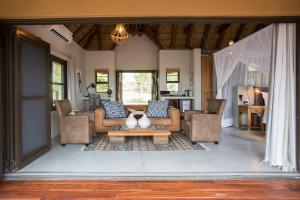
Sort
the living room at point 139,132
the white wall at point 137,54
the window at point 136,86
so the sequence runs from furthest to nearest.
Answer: the window at point 136,86 → the white wall at point 137,54 → the living room at point 139,132

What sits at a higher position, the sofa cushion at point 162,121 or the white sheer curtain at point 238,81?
the white sheer curtain at point 238,81

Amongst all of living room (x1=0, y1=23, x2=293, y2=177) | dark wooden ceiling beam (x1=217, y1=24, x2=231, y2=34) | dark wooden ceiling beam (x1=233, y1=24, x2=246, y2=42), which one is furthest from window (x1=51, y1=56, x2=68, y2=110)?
dark wooden ceiling beam (x1=233, y1=24, x2=246, y2=42)

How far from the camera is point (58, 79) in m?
7.11

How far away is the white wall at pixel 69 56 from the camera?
565 centimetres

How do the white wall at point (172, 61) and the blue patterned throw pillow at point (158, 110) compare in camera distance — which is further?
the white wall at point (172, 61)

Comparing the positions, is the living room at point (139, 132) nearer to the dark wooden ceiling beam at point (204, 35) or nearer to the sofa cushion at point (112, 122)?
the sofa cushion at point (112, 122)

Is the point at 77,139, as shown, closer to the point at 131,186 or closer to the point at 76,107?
the point at 131,186

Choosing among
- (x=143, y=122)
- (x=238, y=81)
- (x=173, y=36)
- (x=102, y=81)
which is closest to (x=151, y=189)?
(x=143, y=122)

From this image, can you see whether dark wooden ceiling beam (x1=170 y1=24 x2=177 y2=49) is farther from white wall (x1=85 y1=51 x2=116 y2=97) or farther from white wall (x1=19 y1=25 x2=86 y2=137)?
white wall (x1=19 y1=25 x2=86 y2=137)

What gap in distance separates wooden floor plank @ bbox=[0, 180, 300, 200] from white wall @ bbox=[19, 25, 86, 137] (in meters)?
2.99

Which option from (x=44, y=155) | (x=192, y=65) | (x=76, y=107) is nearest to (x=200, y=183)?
(x=44, y=155)

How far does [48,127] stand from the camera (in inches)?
189

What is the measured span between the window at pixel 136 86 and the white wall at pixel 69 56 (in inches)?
72.6

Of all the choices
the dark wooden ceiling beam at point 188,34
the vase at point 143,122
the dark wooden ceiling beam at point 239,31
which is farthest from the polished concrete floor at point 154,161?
the dark wooden ceiling beam at point 239,31
